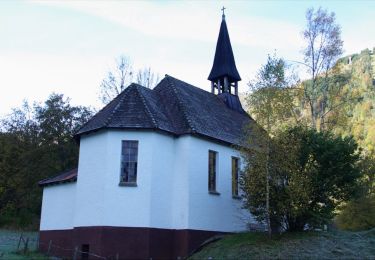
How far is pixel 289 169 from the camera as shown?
20.2 meters

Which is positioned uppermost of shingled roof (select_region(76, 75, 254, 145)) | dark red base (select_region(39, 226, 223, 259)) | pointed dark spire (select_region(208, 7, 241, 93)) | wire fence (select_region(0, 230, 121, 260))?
pointed dark spire (select_region(208, 7, 241, 93))

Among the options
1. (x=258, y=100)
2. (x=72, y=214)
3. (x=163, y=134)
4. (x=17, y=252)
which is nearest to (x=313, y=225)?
(x=258, y=100)

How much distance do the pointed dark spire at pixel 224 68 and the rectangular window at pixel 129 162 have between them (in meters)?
13.5

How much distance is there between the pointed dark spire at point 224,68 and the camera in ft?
111

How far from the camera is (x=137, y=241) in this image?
20.6 metres

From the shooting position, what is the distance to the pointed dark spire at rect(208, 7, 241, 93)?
111 feet

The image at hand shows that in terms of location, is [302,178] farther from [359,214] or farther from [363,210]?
[359,214]

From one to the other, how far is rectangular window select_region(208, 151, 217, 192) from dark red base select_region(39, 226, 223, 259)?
246 cm

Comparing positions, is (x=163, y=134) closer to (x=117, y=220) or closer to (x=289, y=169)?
(x=117, y=220)

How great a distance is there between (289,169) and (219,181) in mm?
5329

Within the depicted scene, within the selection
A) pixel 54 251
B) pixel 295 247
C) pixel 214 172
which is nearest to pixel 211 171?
pixel 214 172

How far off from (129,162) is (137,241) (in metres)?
3.82

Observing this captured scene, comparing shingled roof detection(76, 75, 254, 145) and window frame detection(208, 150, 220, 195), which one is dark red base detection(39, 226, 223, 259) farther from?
shingled roof detection(76, 75, 254, 145)

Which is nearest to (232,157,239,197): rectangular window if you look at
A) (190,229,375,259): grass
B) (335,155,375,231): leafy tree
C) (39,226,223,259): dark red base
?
(39,226,223,259): dark red base
